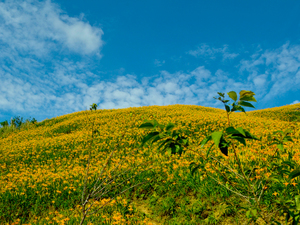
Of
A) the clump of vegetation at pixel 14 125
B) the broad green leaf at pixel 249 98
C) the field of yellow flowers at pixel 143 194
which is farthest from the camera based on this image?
the clump of vegetation at pixel 14 125

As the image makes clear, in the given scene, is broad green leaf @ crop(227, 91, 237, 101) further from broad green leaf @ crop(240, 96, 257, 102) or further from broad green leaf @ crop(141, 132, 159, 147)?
broad green leaf @ crop(141, 132, 159, 147)

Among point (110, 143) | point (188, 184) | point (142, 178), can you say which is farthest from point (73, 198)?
point (110, 143)

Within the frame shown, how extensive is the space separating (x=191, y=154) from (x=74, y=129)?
42.2 feet

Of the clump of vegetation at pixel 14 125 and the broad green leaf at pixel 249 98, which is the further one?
the clump of vegetation at pixel 14 125

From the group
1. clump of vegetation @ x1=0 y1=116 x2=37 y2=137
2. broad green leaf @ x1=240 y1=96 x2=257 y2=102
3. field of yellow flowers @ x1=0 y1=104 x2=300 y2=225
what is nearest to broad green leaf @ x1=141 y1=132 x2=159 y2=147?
field of yellow flowers @ x1=0 y1=104 x2=300 y2=225

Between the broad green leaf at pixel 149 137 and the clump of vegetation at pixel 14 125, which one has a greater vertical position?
the clump of vegetation at pixel 14 125

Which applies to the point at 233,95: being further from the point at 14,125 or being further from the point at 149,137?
the point at 14,125

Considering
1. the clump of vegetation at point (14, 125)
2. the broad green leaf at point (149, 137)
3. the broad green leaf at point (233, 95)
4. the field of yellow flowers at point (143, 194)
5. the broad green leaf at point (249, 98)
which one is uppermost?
Result: the clump of vegetation at point (14, 125)

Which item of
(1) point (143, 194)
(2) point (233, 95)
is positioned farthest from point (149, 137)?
(1) point (143, 194)

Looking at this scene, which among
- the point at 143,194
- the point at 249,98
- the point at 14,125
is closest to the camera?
the point at 249,98

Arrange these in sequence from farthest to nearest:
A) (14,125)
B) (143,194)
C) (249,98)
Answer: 1. (14,125)
2. (143,194)
3. (249,98)

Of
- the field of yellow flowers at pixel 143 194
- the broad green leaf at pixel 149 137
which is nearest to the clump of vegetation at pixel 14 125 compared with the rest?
the field of yellow flowers at pixel 143 194

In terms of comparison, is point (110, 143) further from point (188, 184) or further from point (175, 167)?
point (188, 184)

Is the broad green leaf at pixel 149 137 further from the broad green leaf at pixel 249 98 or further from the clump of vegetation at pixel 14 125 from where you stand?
the clump of vegetation at pixel 14 125
